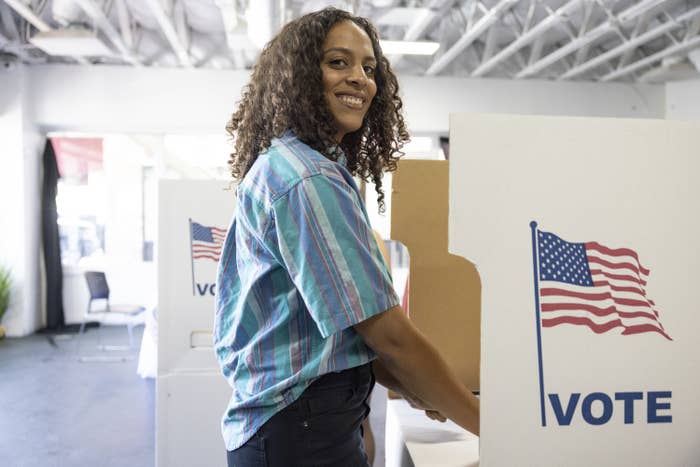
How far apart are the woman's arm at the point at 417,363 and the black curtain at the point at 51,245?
6540 mm

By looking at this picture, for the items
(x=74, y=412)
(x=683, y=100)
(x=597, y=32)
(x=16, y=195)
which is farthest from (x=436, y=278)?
(x=683, y=100)

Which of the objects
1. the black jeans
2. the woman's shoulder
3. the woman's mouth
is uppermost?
the woman's mouth

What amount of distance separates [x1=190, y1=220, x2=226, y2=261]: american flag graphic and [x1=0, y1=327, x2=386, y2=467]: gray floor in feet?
4.82

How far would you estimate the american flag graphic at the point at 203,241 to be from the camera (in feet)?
6.66

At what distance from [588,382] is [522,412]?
0.09 m

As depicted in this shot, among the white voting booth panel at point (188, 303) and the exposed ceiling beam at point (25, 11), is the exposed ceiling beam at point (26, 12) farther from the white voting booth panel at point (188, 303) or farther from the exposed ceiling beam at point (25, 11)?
the white voting booth panel at point (188, 303)

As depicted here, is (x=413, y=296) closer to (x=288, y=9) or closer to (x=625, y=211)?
(x=625, y=211)

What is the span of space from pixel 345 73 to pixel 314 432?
0.53 meters

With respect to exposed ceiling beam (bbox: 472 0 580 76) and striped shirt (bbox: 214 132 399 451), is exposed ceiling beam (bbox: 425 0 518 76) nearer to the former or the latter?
exposed ceiling beam (bbox: 472 0 580 76)

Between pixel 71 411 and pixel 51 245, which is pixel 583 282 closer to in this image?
pixel 71 411

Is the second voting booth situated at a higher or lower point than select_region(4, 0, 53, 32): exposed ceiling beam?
lower

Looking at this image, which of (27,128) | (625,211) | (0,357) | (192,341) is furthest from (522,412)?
(27,128)

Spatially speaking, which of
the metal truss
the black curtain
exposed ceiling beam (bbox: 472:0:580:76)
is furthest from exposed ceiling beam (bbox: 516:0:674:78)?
the black curtain

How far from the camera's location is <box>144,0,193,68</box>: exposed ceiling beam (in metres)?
4.37
